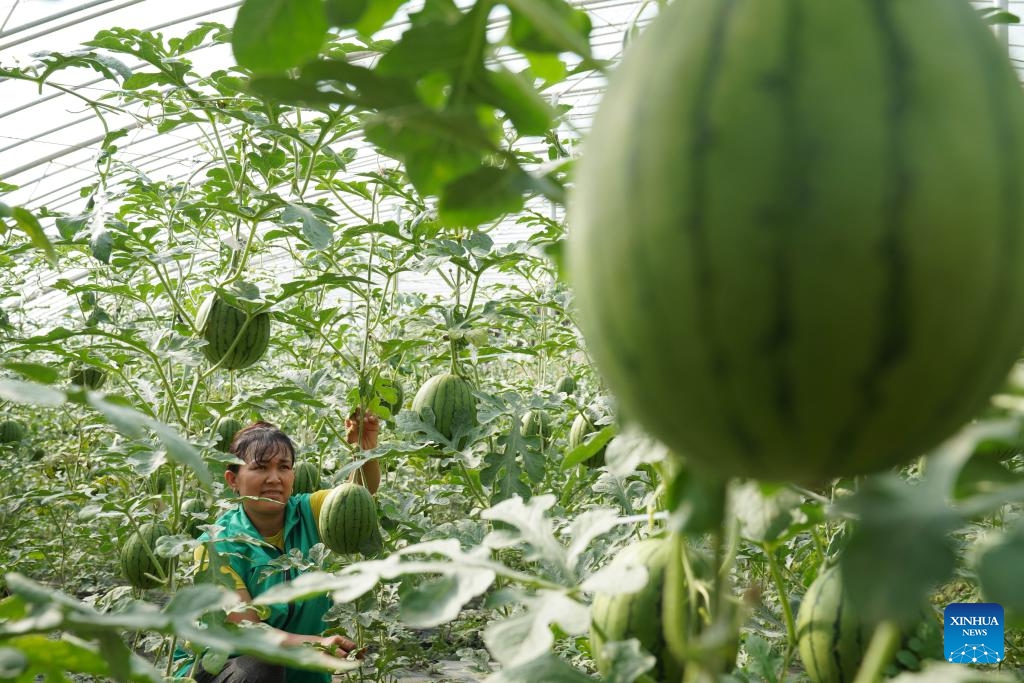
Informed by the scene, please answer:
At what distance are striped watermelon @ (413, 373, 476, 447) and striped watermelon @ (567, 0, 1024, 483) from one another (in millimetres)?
2780

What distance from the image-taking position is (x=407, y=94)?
807 mm

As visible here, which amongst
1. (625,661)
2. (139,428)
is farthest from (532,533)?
(139,428)

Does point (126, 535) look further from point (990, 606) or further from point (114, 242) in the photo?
point (990, 606)

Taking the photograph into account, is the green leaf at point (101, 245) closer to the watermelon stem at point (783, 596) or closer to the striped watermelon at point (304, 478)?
the striped watermelon at point (304, 478)

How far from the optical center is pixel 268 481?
3801mm

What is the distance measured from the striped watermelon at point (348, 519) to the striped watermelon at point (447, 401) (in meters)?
0.40

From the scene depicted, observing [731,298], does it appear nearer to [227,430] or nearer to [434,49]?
[434,49]

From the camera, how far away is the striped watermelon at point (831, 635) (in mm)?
1109

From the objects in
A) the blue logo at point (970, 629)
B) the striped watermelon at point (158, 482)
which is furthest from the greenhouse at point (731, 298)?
the striped watermelon at point (158, 482)

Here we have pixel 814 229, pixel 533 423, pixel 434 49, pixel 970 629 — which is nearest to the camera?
pixel 814 229

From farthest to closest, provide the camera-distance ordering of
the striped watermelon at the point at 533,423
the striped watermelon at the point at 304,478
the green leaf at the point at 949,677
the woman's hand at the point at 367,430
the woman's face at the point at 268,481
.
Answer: the striped watermelon at the point at 304,478
the striped watermelon at the point at 533,423
the woman's hand at the point at 367,430
the woman's face at the point at 268,481
the green leaf at the point at 949,677

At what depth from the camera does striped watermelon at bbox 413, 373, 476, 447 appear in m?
3.35

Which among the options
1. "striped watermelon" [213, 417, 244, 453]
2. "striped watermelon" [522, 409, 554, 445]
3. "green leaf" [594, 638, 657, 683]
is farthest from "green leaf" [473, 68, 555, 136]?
"striped watermelon" [213, 417, 244, 453]

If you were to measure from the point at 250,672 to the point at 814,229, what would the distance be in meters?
3.41
